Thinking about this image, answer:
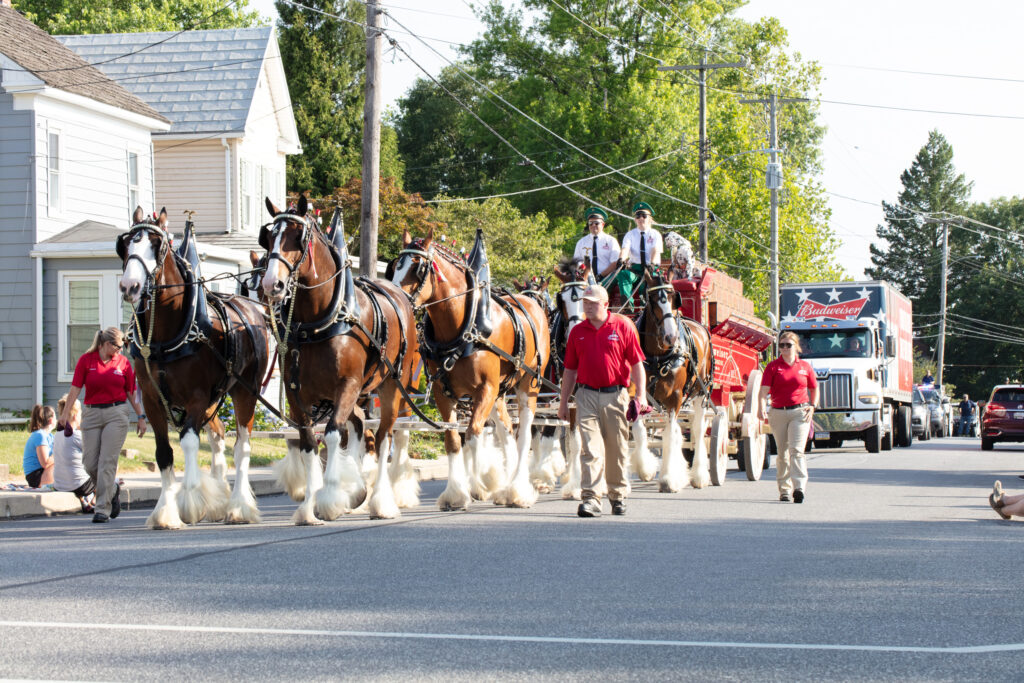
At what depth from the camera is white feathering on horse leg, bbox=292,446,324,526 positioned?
39.6 ft

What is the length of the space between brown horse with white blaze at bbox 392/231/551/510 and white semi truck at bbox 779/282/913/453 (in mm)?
19680

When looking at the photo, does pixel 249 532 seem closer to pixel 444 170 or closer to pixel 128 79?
pixel 128 79

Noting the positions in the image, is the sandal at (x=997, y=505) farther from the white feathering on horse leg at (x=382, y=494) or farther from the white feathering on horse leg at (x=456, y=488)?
the white feathering on horse leg at (x=382, y=494)

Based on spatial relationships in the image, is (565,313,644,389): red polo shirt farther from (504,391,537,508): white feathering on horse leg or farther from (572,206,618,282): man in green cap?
(572,206,618,282): man in green cap

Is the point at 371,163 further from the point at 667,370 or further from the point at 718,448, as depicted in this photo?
the point at 718,448

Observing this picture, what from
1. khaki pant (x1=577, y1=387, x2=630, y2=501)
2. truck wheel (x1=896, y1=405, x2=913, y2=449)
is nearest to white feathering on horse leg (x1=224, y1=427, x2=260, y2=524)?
khaki pant (x1=577, y1=387, x2=630, y2=501)

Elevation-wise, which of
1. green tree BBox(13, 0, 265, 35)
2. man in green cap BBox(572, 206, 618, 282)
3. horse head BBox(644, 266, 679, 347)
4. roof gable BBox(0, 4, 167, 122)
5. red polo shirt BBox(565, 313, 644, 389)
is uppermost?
green tree BBox(13, 0, 265, 35)

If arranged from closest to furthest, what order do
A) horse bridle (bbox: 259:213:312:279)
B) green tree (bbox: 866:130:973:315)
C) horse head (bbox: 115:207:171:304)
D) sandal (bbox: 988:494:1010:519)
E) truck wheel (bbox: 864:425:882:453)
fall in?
horse head (bbox: 115:207:171:304), horse bridle (bbox: 259:213:312:279), sandal (bbox: 988:494:1010:519), truck wheel (bbox: 864:425:882:453), green tree (bbox: 866:130:973:315)

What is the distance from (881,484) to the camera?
1914 centimetres

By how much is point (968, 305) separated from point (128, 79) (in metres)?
74.1

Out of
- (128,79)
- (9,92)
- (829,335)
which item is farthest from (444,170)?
(9,92)

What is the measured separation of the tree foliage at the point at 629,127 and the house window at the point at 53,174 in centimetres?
2477

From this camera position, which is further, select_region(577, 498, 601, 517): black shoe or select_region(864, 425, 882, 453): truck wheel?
select_region(864, 425, 882, 453): truck wheel

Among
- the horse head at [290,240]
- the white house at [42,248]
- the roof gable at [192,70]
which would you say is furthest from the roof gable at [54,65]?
the horse head at [290,240]
